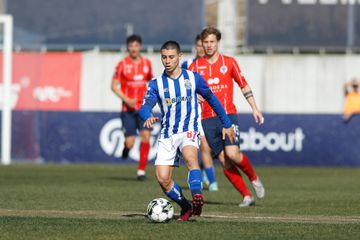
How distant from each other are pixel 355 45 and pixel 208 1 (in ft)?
17.1

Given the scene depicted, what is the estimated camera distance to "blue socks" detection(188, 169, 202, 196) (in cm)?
1127

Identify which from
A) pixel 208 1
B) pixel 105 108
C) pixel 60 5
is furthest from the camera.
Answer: pixel 208 1

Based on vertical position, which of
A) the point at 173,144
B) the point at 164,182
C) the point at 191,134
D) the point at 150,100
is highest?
the point at 150,100

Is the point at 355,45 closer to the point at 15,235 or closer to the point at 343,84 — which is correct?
the point at 343,84

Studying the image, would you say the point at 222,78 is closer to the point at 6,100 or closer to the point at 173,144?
the point at 173,144

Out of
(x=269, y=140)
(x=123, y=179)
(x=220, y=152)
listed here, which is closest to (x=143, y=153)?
(x=123, y=179)

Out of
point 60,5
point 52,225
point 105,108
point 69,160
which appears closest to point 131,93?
point 69,160

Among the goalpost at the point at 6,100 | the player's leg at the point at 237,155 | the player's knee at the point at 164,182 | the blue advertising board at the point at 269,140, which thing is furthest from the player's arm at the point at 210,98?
the blue advertising board at the point at 269,140

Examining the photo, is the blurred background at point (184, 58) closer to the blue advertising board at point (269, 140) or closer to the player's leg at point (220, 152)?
the blue advertising board at point (269, 140)

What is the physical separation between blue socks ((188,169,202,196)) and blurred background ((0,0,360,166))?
1309 cm

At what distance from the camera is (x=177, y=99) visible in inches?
449

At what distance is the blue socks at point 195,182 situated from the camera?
1127 cm

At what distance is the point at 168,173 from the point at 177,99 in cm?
78

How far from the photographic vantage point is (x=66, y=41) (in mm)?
30109
